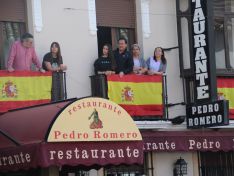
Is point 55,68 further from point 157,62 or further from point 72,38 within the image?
point 157,62

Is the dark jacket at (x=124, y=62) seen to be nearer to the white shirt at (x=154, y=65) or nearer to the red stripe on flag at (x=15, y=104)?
the white shirt at (x=154, y=65)

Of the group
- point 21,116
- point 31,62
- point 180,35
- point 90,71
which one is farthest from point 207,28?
point 21,116

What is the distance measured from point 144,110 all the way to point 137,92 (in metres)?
0.47

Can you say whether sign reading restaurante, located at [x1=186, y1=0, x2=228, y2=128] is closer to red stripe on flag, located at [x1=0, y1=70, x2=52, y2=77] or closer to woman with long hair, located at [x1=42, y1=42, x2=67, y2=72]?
woman with long hair, located at [x1=42, y1=42, x2=67, y2=72]

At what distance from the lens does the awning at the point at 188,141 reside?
18.2 metres

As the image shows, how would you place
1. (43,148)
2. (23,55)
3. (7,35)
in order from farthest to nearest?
(7,35) < (23,55) < (43,148)

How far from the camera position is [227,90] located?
1955 centimetres

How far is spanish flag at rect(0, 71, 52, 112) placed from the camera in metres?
16.5

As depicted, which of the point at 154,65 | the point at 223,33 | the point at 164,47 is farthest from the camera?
the point at 223,33

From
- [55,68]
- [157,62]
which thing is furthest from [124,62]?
[55,68]

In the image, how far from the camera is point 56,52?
17312mm

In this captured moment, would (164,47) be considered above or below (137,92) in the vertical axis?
above

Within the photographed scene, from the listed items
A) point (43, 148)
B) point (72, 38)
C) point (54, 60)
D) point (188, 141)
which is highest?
point (72, 38)

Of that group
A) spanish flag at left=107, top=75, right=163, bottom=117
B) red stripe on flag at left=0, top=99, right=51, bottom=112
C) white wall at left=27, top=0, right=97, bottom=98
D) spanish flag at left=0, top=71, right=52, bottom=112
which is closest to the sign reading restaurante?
spanish flag at left=107, top=75, right=163, bottom=117
